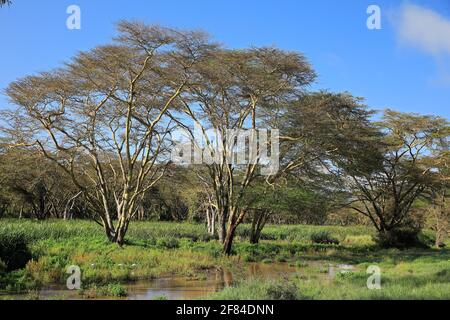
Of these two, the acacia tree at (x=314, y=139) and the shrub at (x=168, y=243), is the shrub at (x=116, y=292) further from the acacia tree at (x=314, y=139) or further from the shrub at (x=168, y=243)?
the shrub at (x=168, y=243)

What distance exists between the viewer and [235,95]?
2077cm

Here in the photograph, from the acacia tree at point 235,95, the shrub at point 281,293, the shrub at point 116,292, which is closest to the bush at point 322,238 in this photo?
the acacia tree at point 235,95

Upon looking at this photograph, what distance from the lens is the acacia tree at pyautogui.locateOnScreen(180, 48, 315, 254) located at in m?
19.2

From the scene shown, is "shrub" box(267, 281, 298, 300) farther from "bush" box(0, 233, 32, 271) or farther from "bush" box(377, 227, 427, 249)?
"bush" box(377, 227, 427, 249)

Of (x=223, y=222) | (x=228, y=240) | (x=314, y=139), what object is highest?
(x=314, y=139)

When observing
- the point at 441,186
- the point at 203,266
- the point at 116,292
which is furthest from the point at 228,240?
the point at 441,186

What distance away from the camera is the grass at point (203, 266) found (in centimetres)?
895

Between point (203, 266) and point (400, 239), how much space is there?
1477 centimetres

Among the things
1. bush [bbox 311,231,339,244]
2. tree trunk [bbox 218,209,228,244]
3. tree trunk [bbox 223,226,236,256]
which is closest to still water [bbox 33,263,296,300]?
tree trunk [bbox 223,226,236,256]

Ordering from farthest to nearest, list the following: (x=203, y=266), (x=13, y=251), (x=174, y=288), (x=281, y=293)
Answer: (x=203, y=266) < (x=13, y=251) < (x=174, y=288) < (x=281, y=293)

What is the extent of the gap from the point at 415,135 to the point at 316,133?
952 centimetres

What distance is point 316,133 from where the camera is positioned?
20.2 meters

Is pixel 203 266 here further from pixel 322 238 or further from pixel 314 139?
pixel 322 238
